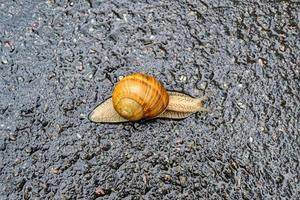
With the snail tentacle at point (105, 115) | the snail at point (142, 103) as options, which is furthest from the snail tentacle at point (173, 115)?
the snail tentacle at point (105, 115)

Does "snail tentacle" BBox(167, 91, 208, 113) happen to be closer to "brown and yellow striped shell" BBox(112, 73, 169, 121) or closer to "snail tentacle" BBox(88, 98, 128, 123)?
"brown and yellow striped shell" BBox(112, 73, 169, 121)

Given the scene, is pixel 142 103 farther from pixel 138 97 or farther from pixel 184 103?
pixel 184 103

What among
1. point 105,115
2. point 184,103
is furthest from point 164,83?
point 105,115

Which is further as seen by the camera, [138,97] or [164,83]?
[164,83]

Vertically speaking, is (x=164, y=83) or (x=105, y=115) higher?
(x=164, y=83)

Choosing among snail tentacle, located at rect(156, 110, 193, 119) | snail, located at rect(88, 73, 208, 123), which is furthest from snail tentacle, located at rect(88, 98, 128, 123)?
snail tentacle, located at rect(156, 110, 193, 119)
